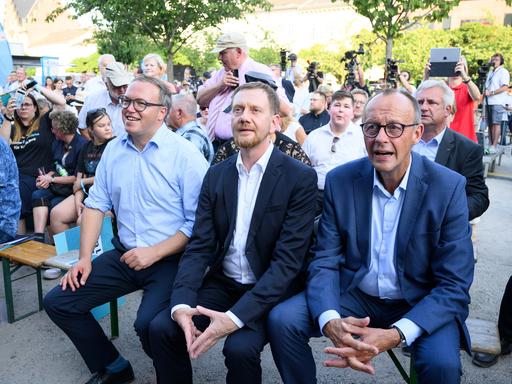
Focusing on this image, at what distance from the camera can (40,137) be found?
5254 mm

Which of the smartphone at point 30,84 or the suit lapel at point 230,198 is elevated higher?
the smartphone at point 30,84

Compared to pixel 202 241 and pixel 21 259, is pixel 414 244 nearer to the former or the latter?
pixel 202 241

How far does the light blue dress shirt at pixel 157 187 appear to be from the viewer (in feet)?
9.49

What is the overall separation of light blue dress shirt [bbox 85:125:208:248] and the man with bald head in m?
1.15

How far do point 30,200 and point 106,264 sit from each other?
105 inches

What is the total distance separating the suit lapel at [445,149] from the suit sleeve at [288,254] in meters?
1.23

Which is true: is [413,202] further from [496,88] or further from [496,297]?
[496,88]

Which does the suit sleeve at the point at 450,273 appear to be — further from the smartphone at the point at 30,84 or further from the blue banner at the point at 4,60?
the smartphone at the point at 30,84

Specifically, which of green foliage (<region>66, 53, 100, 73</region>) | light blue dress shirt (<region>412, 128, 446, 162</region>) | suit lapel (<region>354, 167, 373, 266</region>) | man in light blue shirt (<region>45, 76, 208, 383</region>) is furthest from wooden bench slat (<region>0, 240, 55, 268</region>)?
green foliage (<region>66, 53, 100, 73</region>)

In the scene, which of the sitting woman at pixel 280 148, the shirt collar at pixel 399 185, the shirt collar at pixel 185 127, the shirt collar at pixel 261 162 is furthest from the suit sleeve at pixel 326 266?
the shirt collar at pixel 185 127

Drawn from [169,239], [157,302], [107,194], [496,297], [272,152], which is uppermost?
[272,152]

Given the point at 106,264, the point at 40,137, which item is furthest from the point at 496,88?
the point at 106,264

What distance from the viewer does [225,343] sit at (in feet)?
7.63

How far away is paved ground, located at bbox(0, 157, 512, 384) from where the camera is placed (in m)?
2.97
